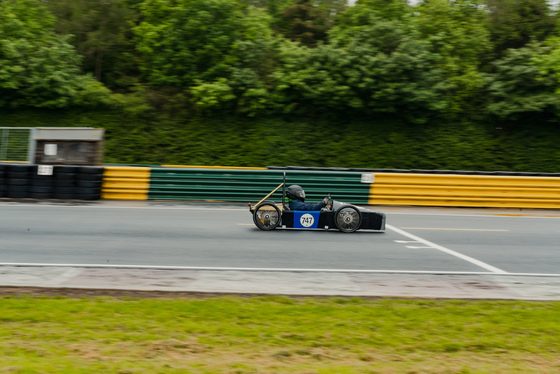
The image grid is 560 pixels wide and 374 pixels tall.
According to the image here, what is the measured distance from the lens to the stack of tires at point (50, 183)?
16.4 metres

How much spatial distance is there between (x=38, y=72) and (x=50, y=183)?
39.5 ft

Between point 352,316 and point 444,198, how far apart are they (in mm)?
12160

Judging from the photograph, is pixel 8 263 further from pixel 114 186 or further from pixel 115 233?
pixel 114 186

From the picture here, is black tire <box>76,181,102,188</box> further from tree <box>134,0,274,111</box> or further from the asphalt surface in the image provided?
tree <box>134,0,274,111</box>

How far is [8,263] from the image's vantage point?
8211 mm

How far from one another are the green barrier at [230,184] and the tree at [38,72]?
11.9 meters

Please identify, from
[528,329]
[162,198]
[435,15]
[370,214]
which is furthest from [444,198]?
[435,15]

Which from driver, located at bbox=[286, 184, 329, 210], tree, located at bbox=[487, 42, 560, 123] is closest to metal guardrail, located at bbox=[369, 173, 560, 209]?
driver, located at bbox=[286, 184, 329, 210]

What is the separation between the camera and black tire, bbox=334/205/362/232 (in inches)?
465

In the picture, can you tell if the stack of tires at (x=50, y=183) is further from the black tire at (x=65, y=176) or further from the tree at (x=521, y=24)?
the tree at (x=521, y=24)

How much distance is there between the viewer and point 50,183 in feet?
54.2

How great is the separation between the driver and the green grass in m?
5.28

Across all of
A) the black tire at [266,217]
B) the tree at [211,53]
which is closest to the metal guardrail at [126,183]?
the black tire at [266,217]

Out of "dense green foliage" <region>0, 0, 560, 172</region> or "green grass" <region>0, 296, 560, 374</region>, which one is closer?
"green grass" <region>0, 296, 560, 374</region>
